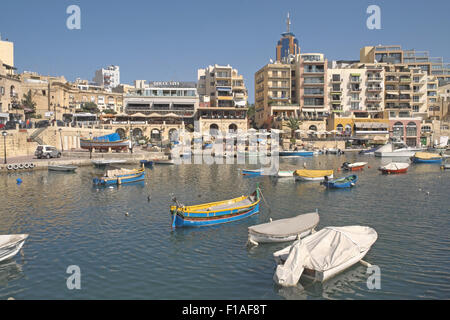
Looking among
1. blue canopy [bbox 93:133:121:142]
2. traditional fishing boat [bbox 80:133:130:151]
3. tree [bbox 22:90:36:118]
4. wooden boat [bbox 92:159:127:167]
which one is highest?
tree [bbox 22:90:36:118]

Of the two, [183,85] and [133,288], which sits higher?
[183,85]

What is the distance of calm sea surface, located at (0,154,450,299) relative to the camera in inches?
575

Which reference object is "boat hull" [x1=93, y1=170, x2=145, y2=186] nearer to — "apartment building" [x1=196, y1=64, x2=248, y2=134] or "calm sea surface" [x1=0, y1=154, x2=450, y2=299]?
"calm sea surface" [x1=0, y1=154, x2=450, y2=299]

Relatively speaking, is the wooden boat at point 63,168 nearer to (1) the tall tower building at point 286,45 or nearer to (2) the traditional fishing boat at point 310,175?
(2) the traditional fishing boat at point 310,175

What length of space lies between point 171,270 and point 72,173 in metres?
36.5

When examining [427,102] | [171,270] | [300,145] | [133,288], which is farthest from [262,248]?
[427,102]

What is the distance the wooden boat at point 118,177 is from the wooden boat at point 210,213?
59.3ft

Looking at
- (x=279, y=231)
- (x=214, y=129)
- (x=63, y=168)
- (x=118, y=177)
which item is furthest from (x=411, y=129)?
(x=279, y=231)

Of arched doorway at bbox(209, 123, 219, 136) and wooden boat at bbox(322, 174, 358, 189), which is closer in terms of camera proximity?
wooden boat at bbox(322, 174, 358, 189)

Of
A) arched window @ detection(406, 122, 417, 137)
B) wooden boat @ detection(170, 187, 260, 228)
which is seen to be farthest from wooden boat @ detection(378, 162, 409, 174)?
arched window @ detection(406, 122, 417, 137)

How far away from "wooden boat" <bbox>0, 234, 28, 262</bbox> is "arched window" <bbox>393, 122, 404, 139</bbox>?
9166cm

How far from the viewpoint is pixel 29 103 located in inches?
3378

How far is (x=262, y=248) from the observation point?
62.0 feet
